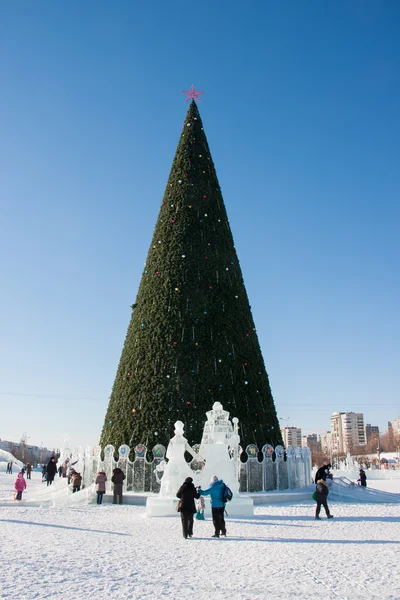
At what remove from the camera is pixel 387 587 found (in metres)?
5.65

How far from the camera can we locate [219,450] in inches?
517

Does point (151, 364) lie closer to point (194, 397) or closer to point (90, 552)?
point (194, 397)

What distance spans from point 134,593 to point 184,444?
7709 mm

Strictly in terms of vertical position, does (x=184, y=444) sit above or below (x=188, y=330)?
below

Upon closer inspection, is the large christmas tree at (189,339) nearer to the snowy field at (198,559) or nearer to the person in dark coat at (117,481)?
the person in dark coat at (117,481)

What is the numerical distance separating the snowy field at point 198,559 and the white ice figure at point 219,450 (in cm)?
147

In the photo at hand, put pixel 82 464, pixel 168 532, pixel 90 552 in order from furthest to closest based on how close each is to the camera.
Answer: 1. pixel 82 464
2. pixel 168 532
3. pixel 90 552

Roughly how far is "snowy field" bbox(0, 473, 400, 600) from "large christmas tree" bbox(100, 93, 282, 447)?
5.38 m

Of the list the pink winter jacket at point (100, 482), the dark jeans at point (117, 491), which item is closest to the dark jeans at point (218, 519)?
the dark jeans at point (117, 491)

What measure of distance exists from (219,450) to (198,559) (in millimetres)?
6112

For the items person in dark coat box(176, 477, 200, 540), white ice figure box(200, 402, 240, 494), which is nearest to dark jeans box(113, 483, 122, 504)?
white ice figure box(200, 402, 240, 494)

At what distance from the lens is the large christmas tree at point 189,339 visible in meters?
17.0

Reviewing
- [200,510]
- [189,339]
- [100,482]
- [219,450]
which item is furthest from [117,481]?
[189,339]

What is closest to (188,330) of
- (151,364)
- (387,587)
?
(151,364)
